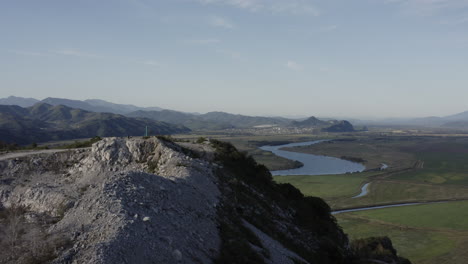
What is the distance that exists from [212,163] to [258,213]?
25.9 feet

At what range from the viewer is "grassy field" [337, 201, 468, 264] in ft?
188

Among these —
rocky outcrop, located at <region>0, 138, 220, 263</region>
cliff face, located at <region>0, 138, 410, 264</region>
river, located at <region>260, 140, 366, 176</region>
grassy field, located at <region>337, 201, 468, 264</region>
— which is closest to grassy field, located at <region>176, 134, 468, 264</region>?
grassy field, located at <region>337, 201, 468, 264</region>

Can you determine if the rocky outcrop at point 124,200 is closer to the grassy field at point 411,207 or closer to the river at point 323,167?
the grassy field at point 411,207

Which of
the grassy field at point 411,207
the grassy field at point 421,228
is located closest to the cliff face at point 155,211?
the grassy field at point 421,228

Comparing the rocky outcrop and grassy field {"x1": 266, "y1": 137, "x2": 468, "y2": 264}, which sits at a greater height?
the rocky outcrop

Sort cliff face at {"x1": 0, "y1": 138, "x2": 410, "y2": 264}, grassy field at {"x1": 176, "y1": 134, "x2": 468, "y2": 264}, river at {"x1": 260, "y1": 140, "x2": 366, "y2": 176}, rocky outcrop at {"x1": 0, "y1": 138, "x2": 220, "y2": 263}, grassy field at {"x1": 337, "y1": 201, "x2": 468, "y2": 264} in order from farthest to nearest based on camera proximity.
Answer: river at {"x1": 260, "y1": 140, "x2": 366, "y2": 176}
grassy field at {"x1": 176, "y1": 134, "x2": 468, "y2": 264}
grassy field at {"x1": 337, "y1": 201, "x2": 468, "y2": 264}
cliff face at {"x1": 0, "y1": 138, "x2": 410, "y2": 264}
rocky outcrop at {"x1": 0, "y1": 138, "x2": 220, "y2": 263}

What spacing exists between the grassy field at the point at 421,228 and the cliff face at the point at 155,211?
3380 cm

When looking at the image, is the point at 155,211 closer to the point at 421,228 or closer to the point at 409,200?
the point at 421,228

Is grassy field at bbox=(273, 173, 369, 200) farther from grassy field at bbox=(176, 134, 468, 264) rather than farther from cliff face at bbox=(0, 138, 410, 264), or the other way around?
cliff face at bbox=(0, 138, 410, 264)

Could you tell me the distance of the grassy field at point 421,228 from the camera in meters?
A: 57.4

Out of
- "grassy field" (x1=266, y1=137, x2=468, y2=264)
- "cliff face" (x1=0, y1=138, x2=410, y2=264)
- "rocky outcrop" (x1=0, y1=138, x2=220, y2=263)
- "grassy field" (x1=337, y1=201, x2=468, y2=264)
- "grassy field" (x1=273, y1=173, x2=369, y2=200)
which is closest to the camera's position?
"rocky outcrop" (x1=0, y1=138, x2=220, y2=263)

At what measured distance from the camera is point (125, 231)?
46.2ft

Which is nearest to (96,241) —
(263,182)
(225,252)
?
(225,252)

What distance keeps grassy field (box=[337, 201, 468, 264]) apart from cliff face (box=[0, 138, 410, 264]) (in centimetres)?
3380
